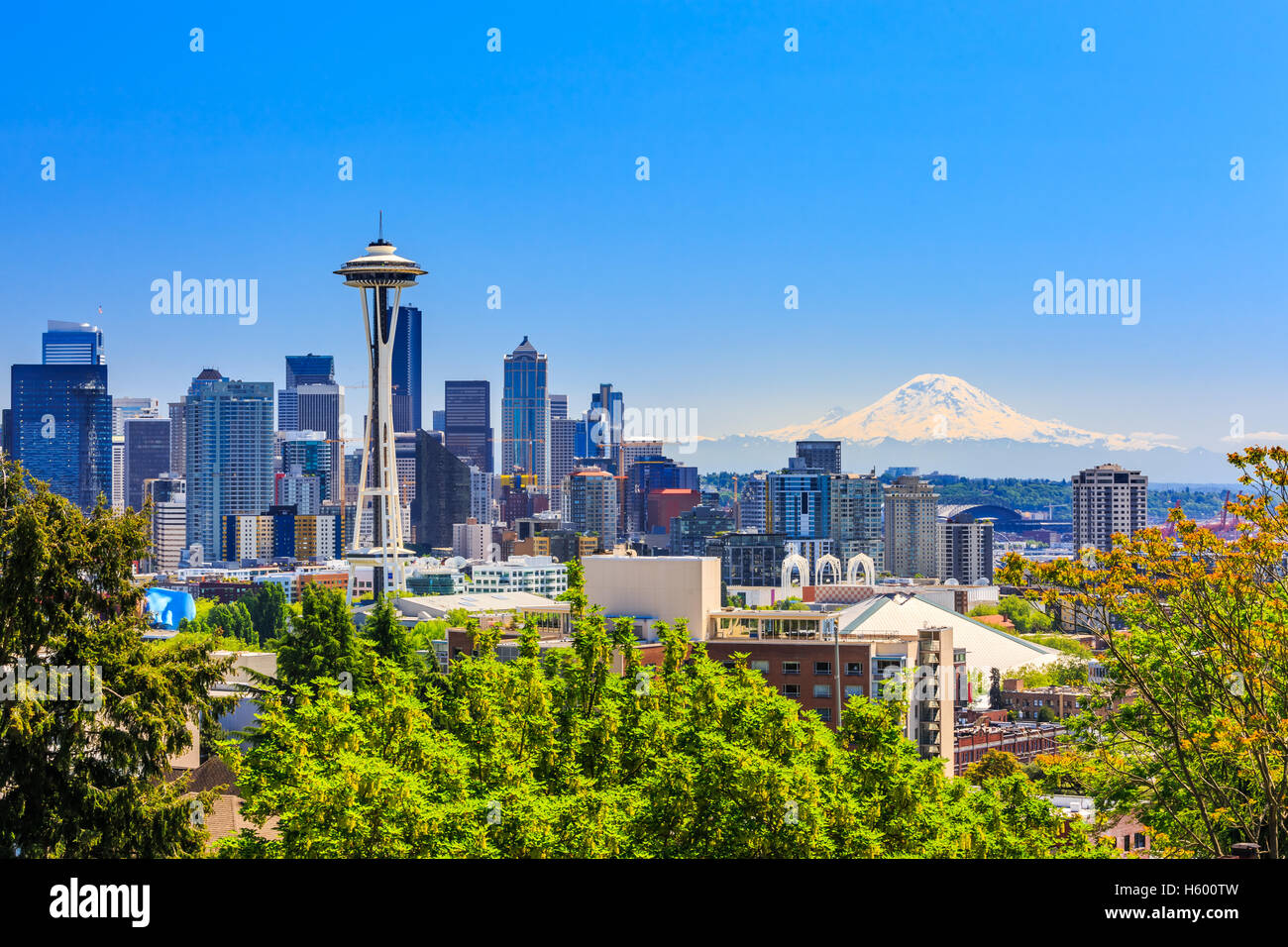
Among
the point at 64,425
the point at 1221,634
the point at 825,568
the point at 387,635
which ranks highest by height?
the point at 64,425

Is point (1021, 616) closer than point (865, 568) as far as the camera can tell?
Yes

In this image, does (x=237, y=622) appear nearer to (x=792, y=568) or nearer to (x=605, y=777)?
(x=792, y=568)

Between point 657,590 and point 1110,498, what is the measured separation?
12537 centimetres

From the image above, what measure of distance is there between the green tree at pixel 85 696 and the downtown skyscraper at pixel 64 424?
543ft

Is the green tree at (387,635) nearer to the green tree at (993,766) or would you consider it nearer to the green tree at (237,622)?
the green tree at (993,766)

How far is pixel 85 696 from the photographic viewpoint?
15758 mm

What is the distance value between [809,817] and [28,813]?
868 centimetres

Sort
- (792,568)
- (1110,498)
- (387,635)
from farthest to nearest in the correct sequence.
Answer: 1. (1110,498)
2. (792,568)
3. (387,635)

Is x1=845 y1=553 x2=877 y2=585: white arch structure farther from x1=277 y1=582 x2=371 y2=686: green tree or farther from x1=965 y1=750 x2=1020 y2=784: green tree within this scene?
Result: x1=277 y1=582 x2=371 y2=686: green tree

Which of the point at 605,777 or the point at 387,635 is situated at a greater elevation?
the point at 387,635

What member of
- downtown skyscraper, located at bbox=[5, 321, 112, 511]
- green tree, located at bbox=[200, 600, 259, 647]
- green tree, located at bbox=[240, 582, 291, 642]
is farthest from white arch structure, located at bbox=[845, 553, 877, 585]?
downtown skyscraper, located at bbox=[5, 321, 112, 511]

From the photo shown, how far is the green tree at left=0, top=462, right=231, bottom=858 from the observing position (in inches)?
590

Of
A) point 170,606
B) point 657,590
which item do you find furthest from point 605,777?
point 170,606
